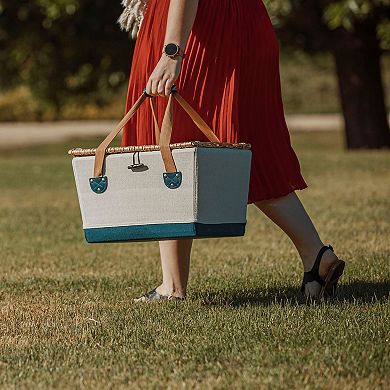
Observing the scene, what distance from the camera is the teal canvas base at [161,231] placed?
14.5 feet

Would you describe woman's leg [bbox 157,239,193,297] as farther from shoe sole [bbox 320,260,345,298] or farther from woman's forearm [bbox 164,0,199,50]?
woman's forearm [bbox 164,0,199,50]

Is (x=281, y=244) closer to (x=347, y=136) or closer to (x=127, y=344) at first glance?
(x=127, y=344)

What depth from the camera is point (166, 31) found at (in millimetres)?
4750

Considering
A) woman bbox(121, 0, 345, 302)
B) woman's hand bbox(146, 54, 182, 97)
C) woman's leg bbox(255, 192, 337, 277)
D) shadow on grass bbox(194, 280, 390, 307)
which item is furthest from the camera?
woman's leg bbox(255, 192, 337, 277)

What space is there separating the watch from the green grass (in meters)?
1.00

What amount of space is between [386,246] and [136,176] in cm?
297

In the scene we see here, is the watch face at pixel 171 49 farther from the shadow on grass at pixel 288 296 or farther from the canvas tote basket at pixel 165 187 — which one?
the shadow on grass at pixel 288 296

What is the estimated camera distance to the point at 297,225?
512cm

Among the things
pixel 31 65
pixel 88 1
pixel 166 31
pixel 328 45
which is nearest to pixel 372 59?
pixel 328 45

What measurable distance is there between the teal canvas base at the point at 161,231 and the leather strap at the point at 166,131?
0.22 m

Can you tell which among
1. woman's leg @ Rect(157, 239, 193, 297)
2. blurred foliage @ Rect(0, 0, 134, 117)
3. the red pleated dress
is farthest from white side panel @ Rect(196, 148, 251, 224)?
blurred foliage @ Rect(0, 0, 134, 117)

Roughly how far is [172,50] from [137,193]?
59 cm

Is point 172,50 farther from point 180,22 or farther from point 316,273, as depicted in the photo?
point 316,273

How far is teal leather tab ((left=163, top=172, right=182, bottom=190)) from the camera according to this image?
14.4 feet
